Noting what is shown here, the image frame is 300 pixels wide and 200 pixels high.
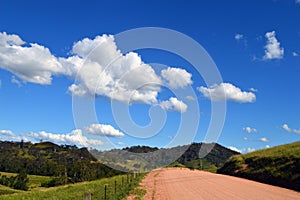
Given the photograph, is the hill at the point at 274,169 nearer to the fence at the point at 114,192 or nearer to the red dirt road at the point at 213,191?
the red dirt road at the point at 213,191

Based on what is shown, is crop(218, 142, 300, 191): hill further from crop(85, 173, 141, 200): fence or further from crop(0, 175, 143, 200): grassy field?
crop(85, 173, 141, 200): fence

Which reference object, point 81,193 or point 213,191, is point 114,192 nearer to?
point 81,193

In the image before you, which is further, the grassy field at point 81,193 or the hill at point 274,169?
the hill at point 274,169

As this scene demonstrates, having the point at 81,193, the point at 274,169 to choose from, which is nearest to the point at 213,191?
the point at 81,193

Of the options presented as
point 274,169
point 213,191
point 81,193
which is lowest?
point 81,193

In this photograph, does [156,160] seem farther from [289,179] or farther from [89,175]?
[89,175]

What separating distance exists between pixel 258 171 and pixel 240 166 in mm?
10079

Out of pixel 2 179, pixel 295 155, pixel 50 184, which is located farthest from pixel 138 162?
pixel 2 179

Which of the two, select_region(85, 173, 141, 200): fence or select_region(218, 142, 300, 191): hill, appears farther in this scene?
select_region(218, 142, 300, 191): hill

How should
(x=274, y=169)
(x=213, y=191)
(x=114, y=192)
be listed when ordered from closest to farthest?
(x=114, y=192) < (x=213, y=191) < (x=274, y=169)

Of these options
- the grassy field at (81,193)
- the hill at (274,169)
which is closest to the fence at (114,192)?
the grassy field at (81,193)

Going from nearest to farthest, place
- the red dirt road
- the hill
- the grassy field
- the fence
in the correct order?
1. the fence
2. the red dirt road
3. the grassy field
4. the hill

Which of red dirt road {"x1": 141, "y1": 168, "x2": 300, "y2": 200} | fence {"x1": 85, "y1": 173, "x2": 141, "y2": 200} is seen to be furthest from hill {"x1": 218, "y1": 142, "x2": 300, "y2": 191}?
fence {"x1": 85, "y1": 173, "x2": 141, "y2": 200}

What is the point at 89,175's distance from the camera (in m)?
114
